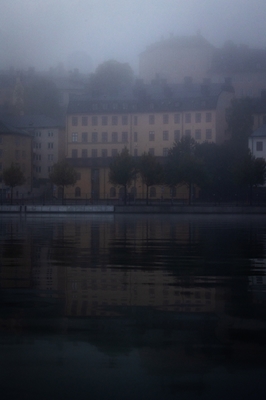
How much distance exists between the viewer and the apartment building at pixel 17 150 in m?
79.9

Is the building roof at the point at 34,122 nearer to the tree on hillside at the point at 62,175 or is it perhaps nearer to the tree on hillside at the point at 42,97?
the tree on hillside at the point at 42,97

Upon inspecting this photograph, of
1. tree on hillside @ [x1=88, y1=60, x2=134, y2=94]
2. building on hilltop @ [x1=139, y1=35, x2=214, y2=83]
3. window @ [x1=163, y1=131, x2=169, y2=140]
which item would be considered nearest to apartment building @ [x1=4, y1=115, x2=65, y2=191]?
window @ [x1=163, y1=131, x2=169, y2=140]

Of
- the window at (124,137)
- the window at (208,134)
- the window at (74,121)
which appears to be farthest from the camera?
the window at (74,121)

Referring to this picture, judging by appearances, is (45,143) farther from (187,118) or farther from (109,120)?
(187,118)

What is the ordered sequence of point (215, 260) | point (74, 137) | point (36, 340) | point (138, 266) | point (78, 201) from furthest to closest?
1. point (74, 137)
2. point (78, 201)
3. point (215, 260)
4. point (138, 266)
5. point (36, 340)

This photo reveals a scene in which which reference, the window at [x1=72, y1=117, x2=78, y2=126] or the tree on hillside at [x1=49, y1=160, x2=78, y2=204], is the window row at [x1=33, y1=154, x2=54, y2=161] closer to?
the window at [x1=72, y1=117, x2=78, y2=126]

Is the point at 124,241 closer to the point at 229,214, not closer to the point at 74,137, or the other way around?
the point at 229,214

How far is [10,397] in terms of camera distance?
4.33 meters

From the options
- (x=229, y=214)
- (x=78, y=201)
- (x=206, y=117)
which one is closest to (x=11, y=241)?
(x=229, y=214)

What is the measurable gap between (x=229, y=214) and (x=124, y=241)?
109 ft

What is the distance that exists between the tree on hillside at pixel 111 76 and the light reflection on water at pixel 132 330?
94.5m

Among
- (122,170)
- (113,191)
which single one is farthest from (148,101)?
(122,170)

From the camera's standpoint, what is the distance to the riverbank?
170 feet

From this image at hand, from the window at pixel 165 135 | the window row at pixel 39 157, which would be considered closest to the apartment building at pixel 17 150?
the window row at pixel 39 157
